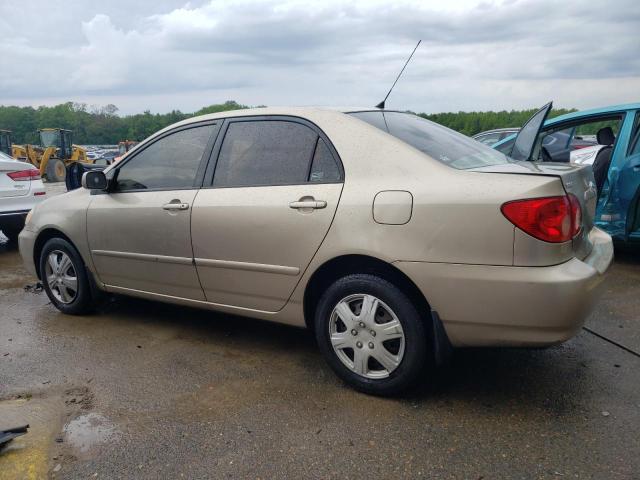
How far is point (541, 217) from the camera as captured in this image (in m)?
2.47

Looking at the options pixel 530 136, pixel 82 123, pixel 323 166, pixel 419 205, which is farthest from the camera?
pixel 82 123

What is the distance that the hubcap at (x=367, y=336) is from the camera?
2840 millimetres

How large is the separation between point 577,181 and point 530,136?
4.17ft

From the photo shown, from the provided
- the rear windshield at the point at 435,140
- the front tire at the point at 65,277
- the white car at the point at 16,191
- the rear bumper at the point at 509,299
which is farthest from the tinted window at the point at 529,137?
the white car at the point at 16,191

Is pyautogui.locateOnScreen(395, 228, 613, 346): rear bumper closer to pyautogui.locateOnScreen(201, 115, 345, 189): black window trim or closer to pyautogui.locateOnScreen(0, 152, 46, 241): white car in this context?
pyautogui.locateOnScreen(201, 115, 345, 189): black window trim

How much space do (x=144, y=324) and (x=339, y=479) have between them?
251cm

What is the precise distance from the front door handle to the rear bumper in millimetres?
1540

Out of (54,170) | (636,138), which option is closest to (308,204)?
(636,138)

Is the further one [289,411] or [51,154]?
[51,154]

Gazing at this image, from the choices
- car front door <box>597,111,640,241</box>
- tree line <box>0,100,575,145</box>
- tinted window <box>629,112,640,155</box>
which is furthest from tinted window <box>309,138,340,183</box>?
tree line <box>0,100,575,145</box>

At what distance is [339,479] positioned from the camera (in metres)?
2.28

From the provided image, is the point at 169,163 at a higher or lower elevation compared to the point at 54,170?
higher

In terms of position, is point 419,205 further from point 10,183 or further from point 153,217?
point 10,183

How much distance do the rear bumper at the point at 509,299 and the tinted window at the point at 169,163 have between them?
1.71 meters
